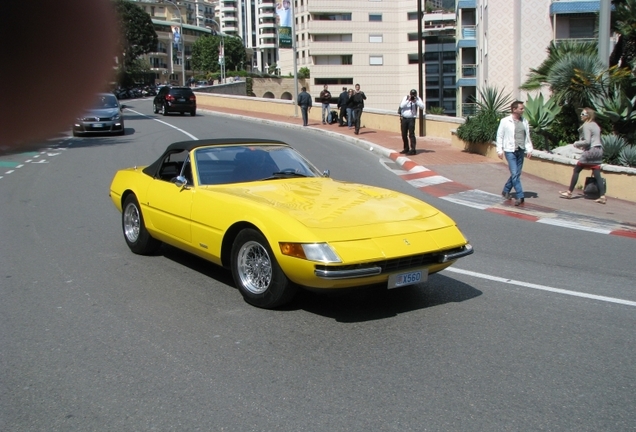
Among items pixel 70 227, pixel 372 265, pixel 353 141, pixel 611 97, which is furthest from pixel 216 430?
pixel 353 141

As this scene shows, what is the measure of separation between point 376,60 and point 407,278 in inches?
3176

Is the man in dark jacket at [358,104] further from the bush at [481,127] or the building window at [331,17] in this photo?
the building window at [331,17]

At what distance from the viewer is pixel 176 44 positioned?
1901 mm

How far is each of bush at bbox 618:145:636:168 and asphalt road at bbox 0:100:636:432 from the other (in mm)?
5410

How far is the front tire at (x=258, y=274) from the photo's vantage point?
5977 millimetres

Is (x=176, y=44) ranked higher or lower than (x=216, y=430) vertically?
higher

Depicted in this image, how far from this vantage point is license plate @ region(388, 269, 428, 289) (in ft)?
19.2

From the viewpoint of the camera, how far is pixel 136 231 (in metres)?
8.50

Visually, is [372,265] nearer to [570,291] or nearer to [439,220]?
[439,220]

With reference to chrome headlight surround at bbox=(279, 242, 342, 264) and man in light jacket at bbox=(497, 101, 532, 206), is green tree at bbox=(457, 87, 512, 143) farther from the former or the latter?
chrome headlight surround at bbox=(279, 242, 342, 264)

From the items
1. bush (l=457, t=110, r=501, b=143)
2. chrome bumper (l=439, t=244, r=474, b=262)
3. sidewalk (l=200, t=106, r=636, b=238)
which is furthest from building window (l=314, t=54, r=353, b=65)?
chrome bumper (l=439, t=244, r=474, b=262)

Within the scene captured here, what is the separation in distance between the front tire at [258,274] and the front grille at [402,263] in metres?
0.57

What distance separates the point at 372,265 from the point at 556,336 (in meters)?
1.60

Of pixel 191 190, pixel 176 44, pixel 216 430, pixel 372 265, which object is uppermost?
pixel 176 44
